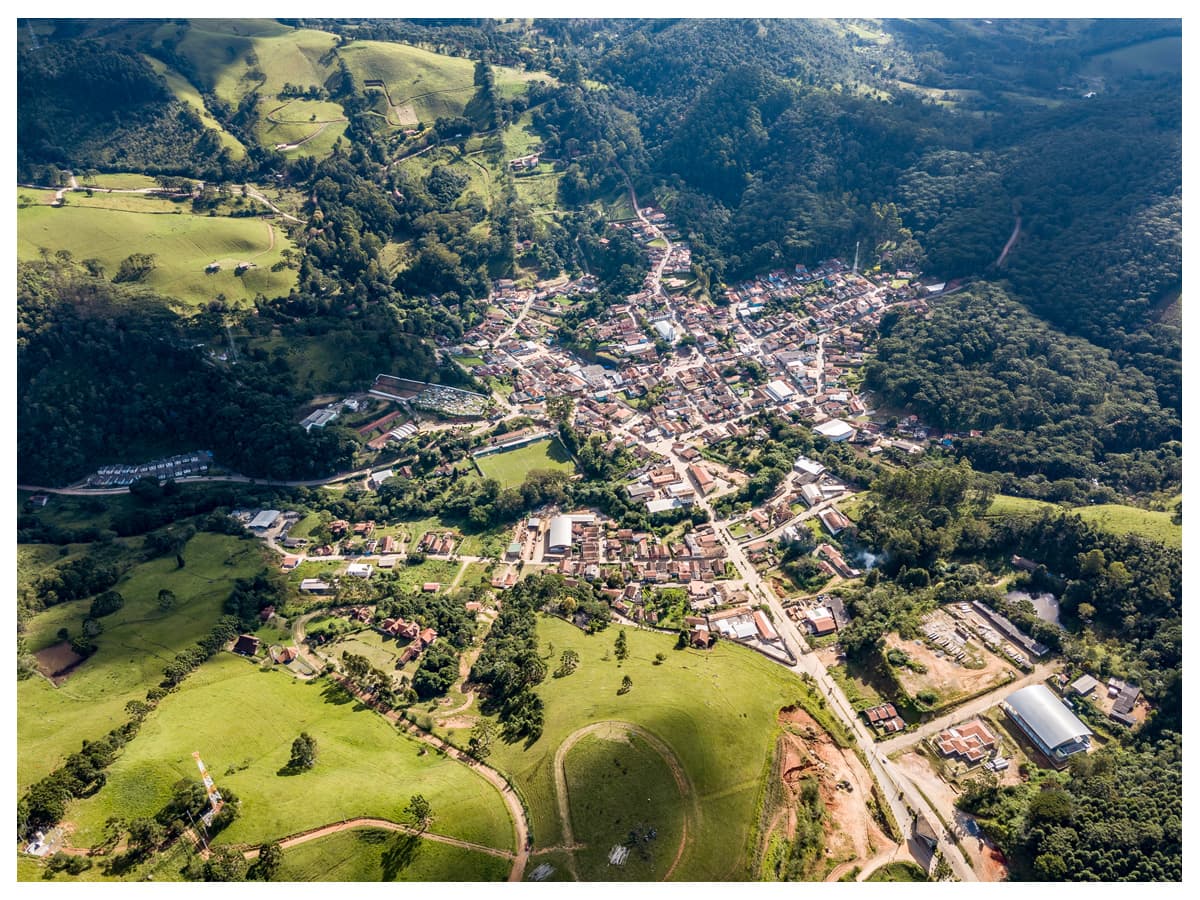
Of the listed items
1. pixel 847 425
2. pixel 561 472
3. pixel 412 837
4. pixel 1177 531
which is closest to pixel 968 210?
pixel 847 425

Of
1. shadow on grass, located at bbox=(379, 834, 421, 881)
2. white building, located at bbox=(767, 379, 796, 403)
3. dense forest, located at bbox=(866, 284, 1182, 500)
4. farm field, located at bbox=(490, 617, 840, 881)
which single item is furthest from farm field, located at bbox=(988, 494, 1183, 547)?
shadow on grass, located at bbox=(379, 834, 421, 881)

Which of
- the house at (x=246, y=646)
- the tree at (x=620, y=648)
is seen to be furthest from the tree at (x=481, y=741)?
the house at (x=246, y=646)

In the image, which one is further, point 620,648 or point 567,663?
point 620,648

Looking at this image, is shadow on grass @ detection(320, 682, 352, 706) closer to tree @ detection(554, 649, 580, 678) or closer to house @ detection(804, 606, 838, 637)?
tree @ detection(554, 649, 580, 678)

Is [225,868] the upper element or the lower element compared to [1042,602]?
upper

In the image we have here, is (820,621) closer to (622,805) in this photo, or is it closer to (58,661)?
(622,805)

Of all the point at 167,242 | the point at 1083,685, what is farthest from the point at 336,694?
the point at 167,242

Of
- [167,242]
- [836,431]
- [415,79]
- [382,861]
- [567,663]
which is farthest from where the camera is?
[415,79]
